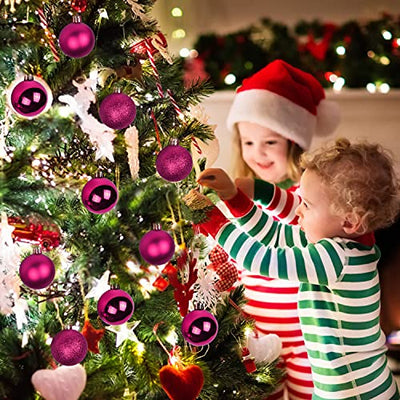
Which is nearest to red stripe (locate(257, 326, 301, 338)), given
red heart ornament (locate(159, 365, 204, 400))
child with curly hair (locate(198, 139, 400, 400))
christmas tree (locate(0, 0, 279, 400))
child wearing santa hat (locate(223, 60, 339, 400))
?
child wearing santa hat (locate(223, 60, 339, 400))

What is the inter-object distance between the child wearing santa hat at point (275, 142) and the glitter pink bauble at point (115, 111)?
24.0 inches

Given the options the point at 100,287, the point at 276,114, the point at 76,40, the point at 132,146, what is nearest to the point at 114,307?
the point at 100,287

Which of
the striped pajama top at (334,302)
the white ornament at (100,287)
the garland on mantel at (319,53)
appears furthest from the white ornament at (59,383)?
the garland on mantel at (319,53)

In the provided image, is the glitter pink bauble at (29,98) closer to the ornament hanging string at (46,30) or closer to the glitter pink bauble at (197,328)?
the ornament hanging string at (46,30)

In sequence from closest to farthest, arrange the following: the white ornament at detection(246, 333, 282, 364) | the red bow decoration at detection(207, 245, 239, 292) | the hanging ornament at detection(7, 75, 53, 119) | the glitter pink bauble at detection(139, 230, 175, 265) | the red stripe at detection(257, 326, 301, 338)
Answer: the hanging ornament at detection(7, 75, 53, 119) < the glitter pink bauble at detection(139, 230, 175, 265) < the red bow decoration at detection(207, 245, 239, 292) < the white ornament at detection(246, 333, 282, 364) < the red stripe at detection(257, 326, 301, 338)

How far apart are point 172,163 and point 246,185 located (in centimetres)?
57

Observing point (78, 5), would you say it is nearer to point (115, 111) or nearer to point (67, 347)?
point (115, 111)

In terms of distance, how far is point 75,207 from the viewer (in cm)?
110

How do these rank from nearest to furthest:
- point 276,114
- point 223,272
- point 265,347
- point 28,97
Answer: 1. point 28,97
2. point 223,272
3. point 265,347
4. point 276,114

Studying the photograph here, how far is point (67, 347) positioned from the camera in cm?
100

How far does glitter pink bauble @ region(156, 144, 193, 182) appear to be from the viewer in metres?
1.07

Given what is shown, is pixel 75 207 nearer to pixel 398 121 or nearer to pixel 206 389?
pixel 206 389

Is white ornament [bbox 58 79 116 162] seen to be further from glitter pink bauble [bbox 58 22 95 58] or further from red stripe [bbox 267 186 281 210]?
red stripe [bbox 267 186 281 210]

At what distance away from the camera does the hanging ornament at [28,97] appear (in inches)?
37.0
